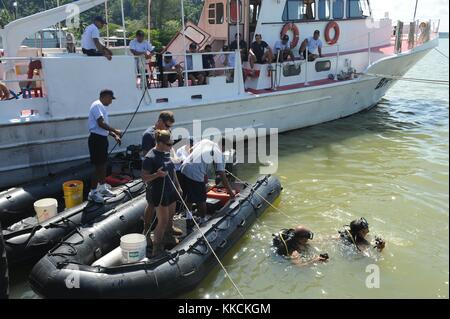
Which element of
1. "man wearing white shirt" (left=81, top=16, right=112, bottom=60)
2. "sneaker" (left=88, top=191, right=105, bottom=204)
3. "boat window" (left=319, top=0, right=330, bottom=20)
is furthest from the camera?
"boat window" (left=319, top=0, right=330, bottom=20)

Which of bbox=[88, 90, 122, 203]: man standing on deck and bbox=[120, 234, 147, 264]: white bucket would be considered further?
bbox=[88, 90, 122, 203]: man standing on deck

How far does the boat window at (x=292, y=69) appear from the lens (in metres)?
10.7

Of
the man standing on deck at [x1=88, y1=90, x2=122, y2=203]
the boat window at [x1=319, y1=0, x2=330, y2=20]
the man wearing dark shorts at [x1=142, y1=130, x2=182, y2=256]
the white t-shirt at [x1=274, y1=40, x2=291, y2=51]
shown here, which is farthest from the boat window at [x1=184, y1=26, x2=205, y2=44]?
the man wearing dark shorts at [x1=142, y1=130, x2=182, y2=256]

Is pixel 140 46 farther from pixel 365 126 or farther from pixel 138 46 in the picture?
pixel 365 126

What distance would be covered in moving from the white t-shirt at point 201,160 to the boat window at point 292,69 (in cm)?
537

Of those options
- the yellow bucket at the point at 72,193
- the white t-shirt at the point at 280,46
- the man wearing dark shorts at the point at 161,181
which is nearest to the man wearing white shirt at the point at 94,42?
the yellow bucket at the point at 72,193

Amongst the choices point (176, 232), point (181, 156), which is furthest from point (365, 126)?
point (176, 232)

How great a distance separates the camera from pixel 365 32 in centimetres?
1298

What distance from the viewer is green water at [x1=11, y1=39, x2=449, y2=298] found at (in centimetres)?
536

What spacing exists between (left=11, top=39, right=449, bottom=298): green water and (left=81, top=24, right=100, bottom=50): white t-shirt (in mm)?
3789

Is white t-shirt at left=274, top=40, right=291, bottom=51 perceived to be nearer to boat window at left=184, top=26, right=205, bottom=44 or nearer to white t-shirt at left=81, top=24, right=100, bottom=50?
boat window at left=184, top=26, right=205, bottom=44

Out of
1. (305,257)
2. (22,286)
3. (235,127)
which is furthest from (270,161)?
(22,286)
